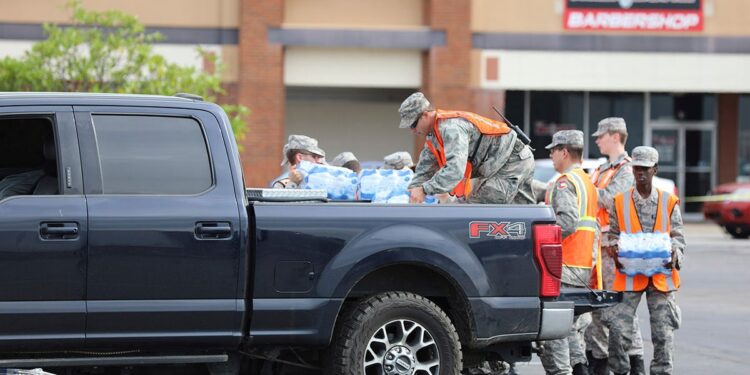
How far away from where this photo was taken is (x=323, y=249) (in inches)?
281

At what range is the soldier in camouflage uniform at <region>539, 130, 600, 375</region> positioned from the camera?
9.02 m

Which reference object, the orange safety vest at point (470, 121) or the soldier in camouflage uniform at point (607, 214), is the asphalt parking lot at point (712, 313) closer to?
the soldier in camouflage uniform at point (607, 214)

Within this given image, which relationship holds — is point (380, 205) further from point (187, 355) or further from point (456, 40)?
point (456, 40)

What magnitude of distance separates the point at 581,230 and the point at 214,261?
3.25m

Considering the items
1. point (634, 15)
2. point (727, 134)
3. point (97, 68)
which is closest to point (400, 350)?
point (97, 68)

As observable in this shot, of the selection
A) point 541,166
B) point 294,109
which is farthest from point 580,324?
point 294,109

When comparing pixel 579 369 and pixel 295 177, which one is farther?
pixel 295 177

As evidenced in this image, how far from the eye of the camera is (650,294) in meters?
9.45

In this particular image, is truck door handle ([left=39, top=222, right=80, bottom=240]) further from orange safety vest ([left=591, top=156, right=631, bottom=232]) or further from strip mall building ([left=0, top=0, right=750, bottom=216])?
strip mall building ([left=0, top=0, right=750, bottom=216])

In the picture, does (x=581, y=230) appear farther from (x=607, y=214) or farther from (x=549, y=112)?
(x=549, y=112)

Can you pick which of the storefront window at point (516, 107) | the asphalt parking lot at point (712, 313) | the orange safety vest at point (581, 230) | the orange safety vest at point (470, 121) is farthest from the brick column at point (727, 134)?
the orange safety vest at point (470, 121)

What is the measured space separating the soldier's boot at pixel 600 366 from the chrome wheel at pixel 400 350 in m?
2.74

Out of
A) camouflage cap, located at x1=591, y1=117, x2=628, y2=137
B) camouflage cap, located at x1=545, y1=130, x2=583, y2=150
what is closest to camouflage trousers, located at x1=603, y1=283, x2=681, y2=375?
camouflage cap, located at x1=545, y1=130, x2=583, y2=150

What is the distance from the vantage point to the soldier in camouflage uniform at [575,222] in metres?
9.02
